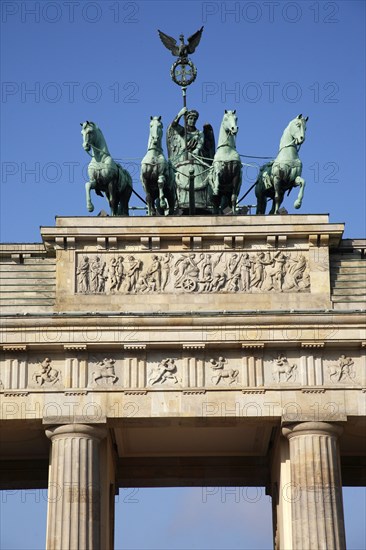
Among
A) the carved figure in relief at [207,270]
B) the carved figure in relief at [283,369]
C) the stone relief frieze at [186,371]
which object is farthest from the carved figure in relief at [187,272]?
the carved figure in relief at [283,369]

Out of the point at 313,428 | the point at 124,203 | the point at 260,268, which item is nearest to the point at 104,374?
the point at 260,268

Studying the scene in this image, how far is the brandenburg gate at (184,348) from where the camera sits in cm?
4009

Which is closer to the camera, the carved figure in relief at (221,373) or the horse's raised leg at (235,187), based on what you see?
the carved figure in relief at (221,373)

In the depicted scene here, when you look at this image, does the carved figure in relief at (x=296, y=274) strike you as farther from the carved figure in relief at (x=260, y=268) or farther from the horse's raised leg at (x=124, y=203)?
the horse's raised leg at (x=124, y=203)

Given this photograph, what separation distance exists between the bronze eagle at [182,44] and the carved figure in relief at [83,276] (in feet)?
30.9

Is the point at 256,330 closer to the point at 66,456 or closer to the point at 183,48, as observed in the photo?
the point at 66,456

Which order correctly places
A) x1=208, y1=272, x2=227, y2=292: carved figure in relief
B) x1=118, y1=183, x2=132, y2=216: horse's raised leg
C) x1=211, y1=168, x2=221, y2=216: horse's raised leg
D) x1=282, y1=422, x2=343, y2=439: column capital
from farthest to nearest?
1. x1=118, y1=183, x2=132, y2=216: horse's raised leg
2. x1=211, y1=168, x2=221, y2=216: horse's raised leg
3. x1=208, y1=272, x2=227, y2=292: carved figure in relief
4. x1=282, y1=422, x2=343, y2=439: column capital

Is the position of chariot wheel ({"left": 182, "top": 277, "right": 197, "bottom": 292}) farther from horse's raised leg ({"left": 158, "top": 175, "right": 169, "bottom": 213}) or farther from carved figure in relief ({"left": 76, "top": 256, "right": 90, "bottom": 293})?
horse's raised leg ({"left": 158, "top": 175, "right": 169, "bottom": 213})

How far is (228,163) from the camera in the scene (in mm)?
43375

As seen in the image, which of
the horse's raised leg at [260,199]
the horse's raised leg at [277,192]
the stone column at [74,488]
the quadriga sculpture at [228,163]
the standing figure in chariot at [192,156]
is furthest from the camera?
the standing figure in chariot at [192,156]

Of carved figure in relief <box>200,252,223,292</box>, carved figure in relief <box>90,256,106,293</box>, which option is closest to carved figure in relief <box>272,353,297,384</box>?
carved figure in relief <box>200,252,223,292</box>

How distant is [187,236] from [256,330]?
3.23 m

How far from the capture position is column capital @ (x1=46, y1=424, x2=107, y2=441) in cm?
4019

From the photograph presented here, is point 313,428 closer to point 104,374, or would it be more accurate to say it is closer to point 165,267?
point 104,374
